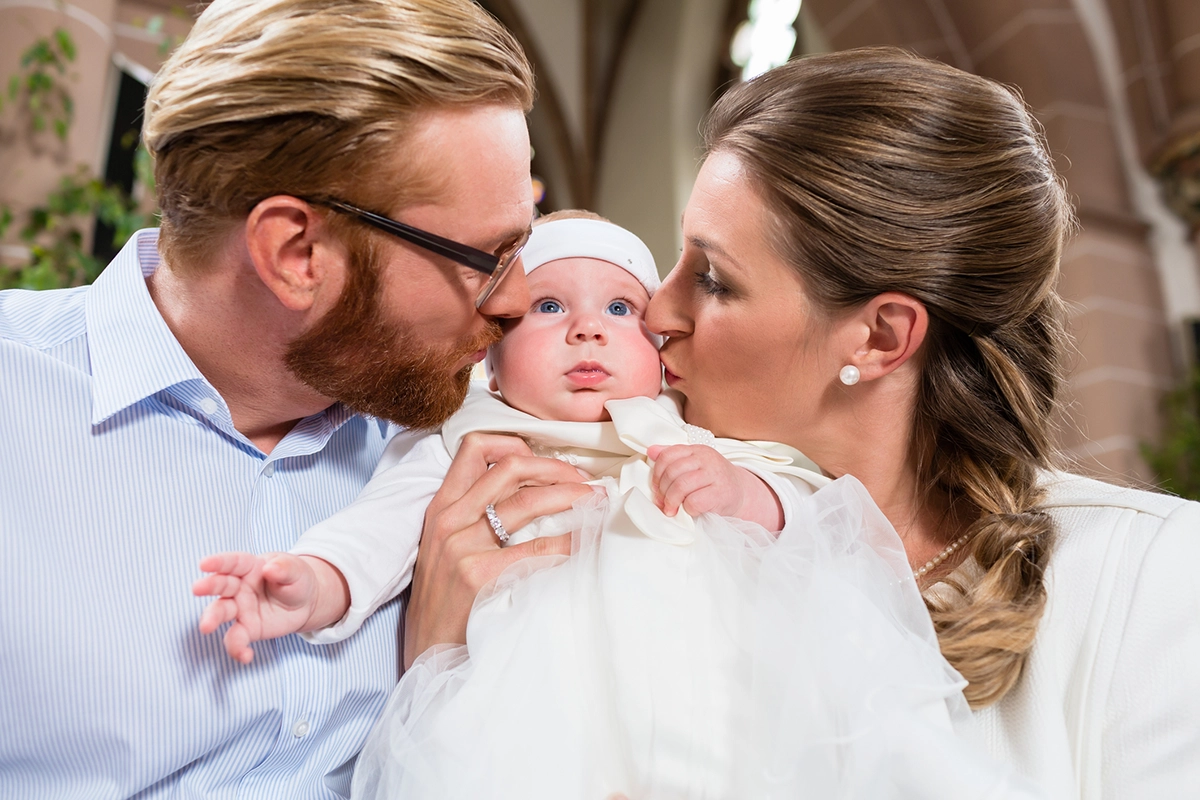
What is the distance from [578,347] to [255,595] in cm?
69

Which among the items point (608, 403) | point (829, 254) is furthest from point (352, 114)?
point (829, 254)

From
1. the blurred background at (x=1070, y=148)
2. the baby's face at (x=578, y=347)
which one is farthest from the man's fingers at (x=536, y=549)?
the blurred background at (x=1070, y=148)

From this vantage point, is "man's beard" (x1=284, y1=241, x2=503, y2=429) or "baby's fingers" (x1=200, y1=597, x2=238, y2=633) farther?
"man's beard" (x1=284, y1=241, x2=503, y2=429)

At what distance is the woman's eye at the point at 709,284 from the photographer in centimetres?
168

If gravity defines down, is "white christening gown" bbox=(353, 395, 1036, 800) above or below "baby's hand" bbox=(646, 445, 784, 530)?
below

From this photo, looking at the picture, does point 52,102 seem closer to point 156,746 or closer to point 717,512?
point 156,746

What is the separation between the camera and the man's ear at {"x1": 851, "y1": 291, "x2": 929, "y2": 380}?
5.31 feet

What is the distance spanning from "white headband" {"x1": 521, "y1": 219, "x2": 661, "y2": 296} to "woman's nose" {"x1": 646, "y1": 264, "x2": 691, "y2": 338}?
95mm

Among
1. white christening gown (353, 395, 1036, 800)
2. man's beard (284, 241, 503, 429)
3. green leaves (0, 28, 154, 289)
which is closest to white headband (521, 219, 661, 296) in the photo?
man's beard (284, 241, 503, 429)

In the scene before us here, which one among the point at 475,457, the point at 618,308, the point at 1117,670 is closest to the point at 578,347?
the point at 618,308

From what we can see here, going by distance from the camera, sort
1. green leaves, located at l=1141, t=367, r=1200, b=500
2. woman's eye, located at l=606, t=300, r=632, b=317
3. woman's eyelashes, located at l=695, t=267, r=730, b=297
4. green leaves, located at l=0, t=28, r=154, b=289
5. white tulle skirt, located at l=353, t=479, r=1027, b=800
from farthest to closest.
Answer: green leaves, located at l=1141, t=367, r=1200, b=500 < green leaves, located at l=0, t=28, r=154, b=289 < woman's eye, located at l=606, t=300, r=632, b=317 < woman's eyelashes, located at l=695, t=267, r=730, b=297 < white tulle skirt, located at l=353, t=479, r=1027, b=800

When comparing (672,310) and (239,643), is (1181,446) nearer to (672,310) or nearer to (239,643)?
(672,310)

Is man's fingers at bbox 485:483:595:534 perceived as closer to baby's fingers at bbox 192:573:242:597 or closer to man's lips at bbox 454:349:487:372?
man's lips at bbox 454:349:487:372

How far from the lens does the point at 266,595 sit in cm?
133
